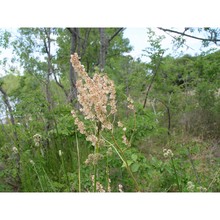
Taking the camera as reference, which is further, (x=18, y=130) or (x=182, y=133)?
(x=182, y=133)

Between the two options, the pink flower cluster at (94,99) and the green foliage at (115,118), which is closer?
the pink flower cluster at (94,99)

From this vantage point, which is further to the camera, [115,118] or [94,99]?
[115,118]

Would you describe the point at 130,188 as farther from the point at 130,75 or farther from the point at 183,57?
the point at 183,57

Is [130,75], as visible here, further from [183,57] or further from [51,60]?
[51,60]

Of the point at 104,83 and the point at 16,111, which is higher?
the point at 104,83

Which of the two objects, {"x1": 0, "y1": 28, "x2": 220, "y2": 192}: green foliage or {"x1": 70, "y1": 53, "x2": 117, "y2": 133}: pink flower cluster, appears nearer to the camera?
{"x1": 70, "y1": 53, "x2": 117, "y2": 133}: pink flower cluster

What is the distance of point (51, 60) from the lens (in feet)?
9.30

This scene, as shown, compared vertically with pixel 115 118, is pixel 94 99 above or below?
above

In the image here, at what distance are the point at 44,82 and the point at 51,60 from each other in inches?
16.9

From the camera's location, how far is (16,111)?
2.05 metres
